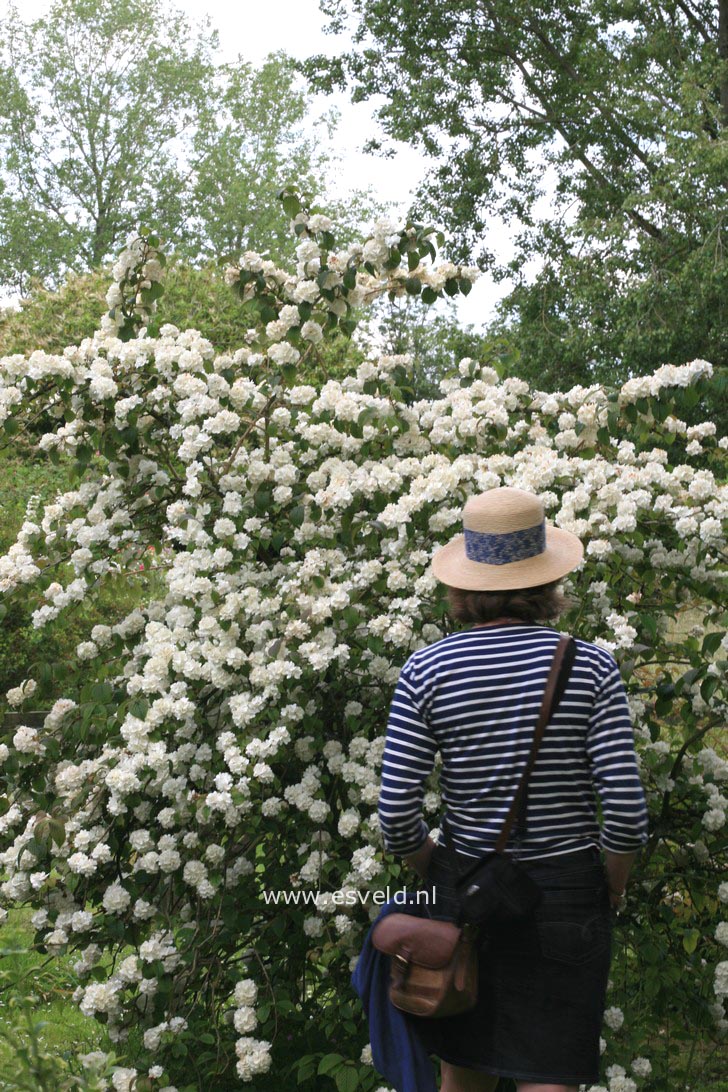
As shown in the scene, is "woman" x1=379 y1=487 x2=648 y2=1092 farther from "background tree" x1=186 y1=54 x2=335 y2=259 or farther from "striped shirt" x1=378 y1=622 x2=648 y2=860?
"background tree" x1=186 y1=54 x2=335 y2=259

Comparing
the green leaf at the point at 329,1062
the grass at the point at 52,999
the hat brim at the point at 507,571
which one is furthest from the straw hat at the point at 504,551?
the grass at the point at 52,999

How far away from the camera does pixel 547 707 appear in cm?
224

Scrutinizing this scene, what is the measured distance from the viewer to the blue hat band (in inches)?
97.7

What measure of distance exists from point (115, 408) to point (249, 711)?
1.27 metres

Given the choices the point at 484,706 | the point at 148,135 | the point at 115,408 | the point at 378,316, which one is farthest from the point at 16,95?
the point at 484,706

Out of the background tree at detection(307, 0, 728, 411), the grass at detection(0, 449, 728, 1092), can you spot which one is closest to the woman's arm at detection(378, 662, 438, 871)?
the grass at detection(0, 449, 728, 1092)

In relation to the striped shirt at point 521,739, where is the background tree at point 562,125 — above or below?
above

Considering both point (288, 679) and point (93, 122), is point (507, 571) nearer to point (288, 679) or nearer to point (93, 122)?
point (288, 679)

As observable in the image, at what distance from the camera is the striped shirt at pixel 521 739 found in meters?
2.28

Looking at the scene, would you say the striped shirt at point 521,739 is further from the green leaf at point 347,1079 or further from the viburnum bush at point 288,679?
the green leaf at point 347,1079

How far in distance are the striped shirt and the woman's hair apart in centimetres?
5

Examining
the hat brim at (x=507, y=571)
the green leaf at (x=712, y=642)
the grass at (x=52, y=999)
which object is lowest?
the grass at (x=52, y=999)

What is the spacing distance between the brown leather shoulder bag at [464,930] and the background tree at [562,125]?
13.3m

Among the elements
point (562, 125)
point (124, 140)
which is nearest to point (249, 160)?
point (124, 140)
